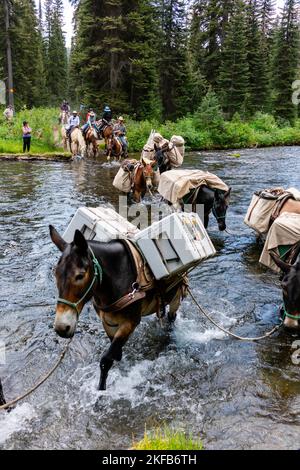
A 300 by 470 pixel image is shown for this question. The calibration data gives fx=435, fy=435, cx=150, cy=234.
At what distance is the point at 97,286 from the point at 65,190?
505 inches

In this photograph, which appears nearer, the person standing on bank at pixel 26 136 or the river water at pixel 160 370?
the river water at pixel 160 370

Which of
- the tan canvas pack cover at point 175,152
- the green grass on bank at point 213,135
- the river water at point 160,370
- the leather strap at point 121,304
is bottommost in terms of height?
the river water at point 160,370

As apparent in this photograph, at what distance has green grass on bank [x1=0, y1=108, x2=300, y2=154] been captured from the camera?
28.2m

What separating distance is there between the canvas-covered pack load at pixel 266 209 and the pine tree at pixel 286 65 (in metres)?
40.1

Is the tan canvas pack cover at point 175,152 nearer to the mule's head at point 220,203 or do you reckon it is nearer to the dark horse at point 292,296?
the mule's head at point 220,203

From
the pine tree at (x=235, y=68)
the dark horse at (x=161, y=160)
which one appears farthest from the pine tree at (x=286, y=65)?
the dark horse at (x=161, y=160)

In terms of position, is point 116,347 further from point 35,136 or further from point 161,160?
point 35,136

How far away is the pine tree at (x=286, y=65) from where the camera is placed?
150ft

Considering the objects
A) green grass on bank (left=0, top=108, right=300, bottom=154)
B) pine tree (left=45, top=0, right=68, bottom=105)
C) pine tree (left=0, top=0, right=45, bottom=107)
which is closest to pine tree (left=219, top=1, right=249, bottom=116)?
green grass on bank (left=0, top=108, right=300, bottom=154)

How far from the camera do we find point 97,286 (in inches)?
172

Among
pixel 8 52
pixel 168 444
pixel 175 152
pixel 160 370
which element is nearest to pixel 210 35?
pixel 8 52

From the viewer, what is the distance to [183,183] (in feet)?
34.4

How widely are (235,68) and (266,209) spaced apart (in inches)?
1475
